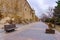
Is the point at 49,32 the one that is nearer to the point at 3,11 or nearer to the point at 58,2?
the point at 3,11

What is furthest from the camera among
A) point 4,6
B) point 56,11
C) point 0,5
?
point 56,11

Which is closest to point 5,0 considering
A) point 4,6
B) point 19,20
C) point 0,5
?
point 4,6

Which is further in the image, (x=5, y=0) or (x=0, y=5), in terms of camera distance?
(x=5, y=0)

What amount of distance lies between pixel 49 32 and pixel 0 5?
15374mm

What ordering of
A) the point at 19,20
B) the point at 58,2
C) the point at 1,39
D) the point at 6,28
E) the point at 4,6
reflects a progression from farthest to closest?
the point at 58,2, the point at 19,20, the point at 4,6, the point at 6,28, the point at 1,39

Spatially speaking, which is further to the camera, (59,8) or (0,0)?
(59,8)

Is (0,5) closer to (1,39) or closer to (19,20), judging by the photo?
(19,20)

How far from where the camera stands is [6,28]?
14297mm

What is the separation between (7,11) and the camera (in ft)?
104

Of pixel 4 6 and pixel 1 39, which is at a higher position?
pixel 4 6

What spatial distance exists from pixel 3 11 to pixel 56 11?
677 inches

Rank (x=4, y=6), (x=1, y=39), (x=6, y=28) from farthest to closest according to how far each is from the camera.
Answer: (x=4, y=6)
(x=6, y=28)
(x=1, y=39)

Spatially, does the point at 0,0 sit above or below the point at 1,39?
above

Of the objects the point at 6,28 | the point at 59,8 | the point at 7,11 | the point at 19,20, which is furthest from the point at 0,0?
the point at 59,8
